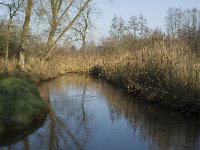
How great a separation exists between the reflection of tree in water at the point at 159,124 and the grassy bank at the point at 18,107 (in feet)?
9.46

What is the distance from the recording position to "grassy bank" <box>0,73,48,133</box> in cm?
1036

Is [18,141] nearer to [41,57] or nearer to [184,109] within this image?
[184,109]

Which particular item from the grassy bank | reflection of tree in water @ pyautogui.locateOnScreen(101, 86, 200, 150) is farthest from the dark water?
the grassy bank

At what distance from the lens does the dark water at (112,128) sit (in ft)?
30.6

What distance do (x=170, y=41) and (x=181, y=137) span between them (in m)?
6.91

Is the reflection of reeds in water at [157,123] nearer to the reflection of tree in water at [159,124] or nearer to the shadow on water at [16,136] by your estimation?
the reflection of tree in water at [159,124]

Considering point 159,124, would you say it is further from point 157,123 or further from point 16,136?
point 16,136

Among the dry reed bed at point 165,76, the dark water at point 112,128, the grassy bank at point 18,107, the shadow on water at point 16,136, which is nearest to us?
the dark water at point 112,128

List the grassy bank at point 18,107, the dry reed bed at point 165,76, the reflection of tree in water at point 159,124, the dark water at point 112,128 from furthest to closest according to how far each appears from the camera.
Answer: the dry reed bed at point 165,76, the grassy bank at point 18,107, the reflection of tree in water at point 159,124, the dark water at point 112,128

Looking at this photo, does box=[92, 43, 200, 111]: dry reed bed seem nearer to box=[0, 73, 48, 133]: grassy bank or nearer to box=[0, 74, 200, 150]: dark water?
box=[0, 74, 200, 150]: dark water

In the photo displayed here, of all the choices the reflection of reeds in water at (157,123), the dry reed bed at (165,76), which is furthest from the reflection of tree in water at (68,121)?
the dry reed bed at (165,76)

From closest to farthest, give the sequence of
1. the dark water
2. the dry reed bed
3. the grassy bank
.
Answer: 1. the dark water
2. the grassy bank
3. the dry reed bed

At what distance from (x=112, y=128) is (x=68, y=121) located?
1771 mm

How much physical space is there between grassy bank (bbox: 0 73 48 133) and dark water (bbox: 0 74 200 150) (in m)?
0.50
